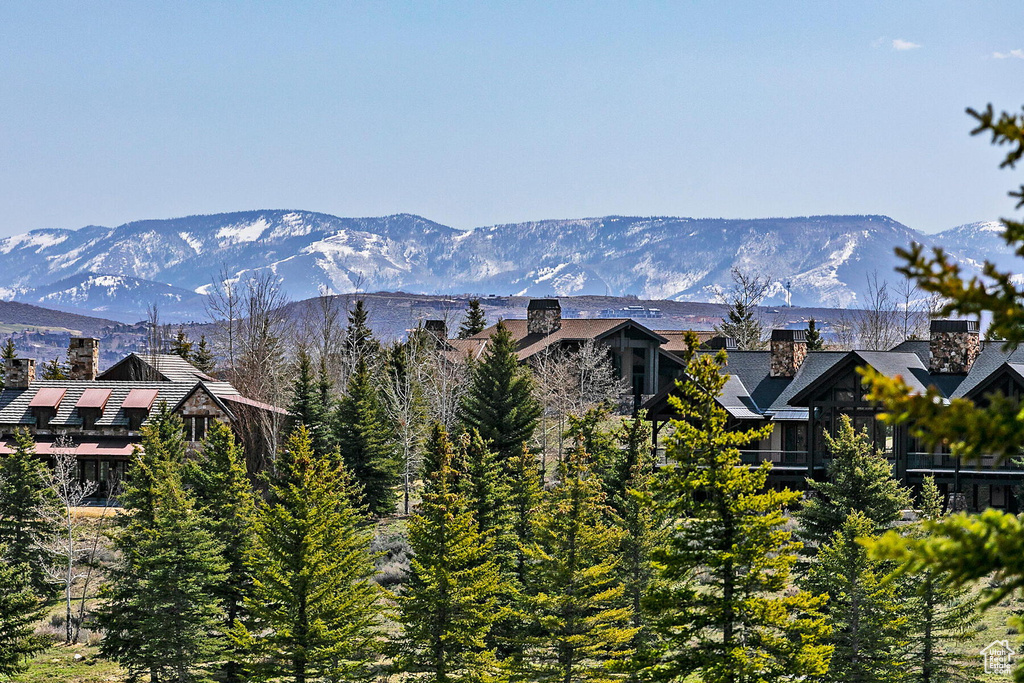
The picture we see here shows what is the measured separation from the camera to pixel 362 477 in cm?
5934

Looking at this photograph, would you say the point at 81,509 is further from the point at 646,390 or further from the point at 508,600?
the point at 646,390

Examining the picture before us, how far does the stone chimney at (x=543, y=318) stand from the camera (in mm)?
89062

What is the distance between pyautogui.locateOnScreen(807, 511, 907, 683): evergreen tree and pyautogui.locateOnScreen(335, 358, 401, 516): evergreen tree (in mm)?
32710

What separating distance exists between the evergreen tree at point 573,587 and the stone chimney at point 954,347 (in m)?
24.1

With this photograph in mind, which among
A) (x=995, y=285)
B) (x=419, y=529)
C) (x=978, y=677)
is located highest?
(x=995, y=285)

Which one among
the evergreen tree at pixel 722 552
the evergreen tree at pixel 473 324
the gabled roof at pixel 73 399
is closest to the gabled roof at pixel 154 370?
the gabled roof at pixel 73 399

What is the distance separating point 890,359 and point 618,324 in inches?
1331

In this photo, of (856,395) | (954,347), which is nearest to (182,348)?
(856,395)

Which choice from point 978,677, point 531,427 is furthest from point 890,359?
point 978,677

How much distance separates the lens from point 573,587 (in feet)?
104

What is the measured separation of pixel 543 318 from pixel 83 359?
3399 cm

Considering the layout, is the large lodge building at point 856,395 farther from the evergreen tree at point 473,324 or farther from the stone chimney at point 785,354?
the evergreen tree at point 473,324

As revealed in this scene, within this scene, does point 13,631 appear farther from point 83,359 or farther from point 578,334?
point 578,334

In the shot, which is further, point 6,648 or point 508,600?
point 508,600
